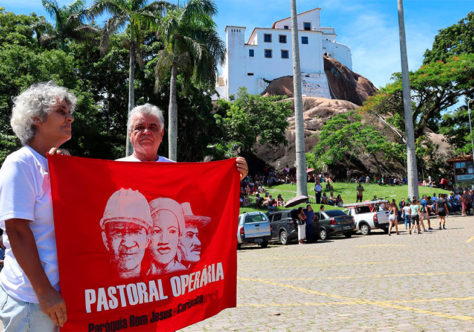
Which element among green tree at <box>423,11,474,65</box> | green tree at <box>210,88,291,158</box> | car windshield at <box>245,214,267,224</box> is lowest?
car windshield at <box>245,214,267,224</box>

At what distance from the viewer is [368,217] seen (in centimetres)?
2378

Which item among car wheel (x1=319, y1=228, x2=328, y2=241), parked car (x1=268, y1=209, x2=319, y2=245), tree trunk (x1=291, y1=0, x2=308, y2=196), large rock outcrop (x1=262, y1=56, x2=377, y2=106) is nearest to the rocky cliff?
large rock outcrop (x1=262, y1=56, x2=377, y2=106)

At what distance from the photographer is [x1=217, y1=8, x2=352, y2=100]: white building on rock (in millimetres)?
75125

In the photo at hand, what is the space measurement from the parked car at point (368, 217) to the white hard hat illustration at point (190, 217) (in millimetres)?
21414

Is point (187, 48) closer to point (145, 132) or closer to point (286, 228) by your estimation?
point (286, 228)

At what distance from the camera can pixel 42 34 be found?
124 feet

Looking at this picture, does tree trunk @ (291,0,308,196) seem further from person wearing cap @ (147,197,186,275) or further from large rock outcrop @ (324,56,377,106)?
large rock outcrop @ (324,56,377,106)

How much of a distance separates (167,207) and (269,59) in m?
77.6

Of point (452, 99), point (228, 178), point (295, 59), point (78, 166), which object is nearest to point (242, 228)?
point (295, 59)

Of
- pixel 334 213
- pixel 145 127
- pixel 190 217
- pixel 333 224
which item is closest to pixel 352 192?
pixel 334 213

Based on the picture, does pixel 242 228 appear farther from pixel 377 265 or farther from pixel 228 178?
pixel 228 178

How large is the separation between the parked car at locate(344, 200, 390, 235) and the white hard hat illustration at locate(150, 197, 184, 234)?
21.7 metres

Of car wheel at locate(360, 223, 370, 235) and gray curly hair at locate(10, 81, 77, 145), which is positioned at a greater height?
gray curly hair at locate(10, 81, 77, 145)

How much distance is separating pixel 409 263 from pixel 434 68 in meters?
37.7
